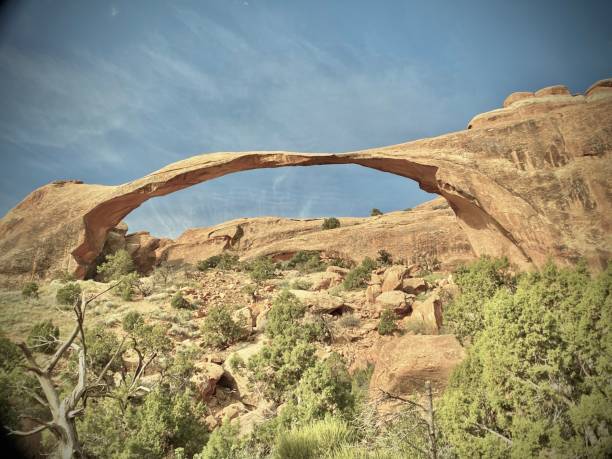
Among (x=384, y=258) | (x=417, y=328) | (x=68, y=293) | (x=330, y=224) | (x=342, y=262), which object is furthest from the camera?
(x=330, y=224)

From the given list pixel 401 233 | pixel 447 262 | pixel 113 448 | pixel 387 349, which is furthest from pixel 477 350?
pixel 401 233

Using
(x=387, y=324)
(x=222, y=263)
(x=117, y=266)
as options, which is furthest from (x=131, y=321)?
(x=222, y=263)

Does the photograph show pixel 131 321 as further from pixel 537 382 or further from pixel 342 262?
pixel 342 262

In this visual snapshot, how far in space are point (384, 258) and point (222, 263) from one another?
32.4ft

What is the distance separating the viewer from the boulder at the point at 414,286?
17.0 meters

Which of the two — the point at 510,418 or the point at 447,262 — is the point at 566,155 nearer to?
the point at 510,418

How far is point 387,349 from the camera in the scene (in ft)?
34.1

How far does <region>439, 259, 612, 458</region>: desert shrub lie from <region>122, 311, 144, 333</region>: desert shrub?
413 inches

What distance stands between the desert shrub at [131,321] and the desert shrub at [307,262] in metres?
10.9

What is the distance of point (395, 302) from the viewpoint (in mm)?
14727

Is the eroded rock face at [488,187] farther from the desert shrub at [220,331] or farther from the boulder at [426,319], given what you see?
the desert shrub at [220,331]

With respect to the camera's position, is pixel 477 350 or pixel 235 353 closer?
pixel 477 350

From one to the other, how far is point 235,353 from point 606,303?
30.1ft

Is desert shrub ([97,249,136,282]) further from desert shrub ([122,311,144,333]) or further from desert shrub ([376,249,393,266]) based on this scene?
desert shrub ([376,249,393,266])
